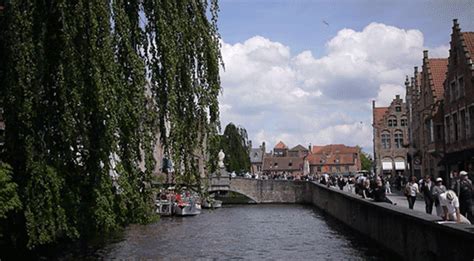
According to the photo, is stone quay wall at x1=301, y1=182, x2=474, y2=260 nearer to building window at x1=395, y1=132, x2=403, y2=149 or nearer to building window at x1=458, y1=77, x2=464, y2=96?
building window at x1=458, y1=77, x2=464, y2=96

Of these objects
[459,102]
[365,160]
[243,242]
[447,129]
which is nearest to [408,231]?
[243,242]

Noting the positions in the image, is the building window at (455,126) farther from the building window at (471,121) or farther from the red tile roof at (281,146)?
the red tile roof at (281,146)

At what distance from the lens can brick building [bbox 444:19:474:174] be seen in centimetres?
3186

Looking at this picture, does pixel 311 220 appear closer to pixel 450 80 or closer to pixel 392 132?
pixel 450 80

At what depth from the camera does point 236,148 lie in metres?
77.1

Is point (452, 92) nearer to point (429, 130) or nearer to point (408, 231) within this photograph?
point (429, 130)

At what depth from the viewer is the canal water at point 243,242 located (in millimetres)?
19250

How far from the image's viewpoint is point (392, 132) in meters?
69.5

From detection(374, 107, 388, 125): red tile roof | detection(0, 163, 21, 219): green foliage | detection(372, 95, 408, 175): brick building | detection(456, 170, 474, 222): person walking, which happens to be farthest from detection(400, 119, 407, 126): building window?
detection(0, 163, 21, 219): green foliage

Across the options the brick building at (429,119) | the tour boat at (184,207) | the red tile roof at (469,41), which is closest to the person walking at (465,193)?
the red tile roof at (469,41)

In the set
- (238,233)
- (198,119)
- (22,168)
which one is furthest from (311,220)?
(22,168)

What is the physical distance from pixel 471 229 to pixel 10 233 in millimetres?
8958

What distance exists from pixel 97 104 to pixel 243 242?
14169 millimetres

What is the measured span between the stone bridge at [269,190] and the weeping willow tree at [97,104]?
138 ft
